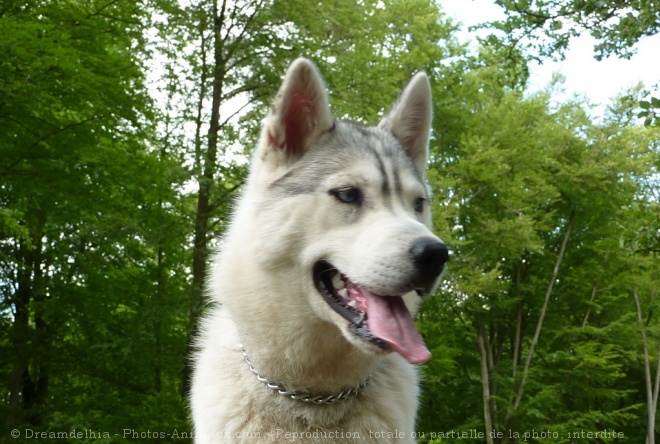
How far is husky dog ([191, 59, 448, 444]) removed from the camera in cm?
251

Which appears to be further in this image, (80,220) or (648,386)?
(648,386)

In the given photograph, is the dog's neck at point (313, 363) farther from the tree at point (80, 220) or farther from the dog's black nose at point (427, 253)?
the tree at point (80, 220)

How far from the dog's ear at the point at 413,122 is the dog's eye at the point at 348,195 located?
69 centimetres

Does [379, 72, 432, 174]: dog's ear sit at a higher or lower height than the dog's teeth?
higher

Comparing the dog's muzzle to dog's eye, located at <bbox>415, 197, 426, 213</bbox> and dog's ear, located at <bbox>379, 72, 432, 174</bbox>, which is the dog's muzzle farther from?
dog's ear, located at <bbox>379, 72, 432, 174</bbox>

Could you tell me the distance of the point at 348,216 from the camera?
2.69 m

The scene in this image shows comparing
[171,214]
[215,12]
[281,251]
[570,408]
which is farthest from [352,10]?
[570,408]

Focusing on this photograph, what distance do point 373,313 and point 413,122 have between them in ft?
4.07

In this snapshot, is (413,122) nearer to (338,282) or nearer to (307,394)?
(338,282)

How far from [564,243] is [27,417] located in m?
16.2

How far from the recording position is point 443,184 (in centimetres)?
1519

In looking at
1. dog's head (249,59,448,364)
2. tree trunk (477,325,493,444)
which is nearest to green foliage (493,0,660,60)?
dog's head (249,59,448,364)

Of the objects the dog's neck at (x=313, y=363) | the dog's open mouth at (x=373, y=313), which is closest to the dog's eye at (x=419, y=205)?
the dog's open mouth at (x=373, y=313)

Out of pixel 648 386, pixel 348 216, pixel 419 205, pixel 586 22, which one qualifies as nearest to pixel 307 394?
pixel 348 216
